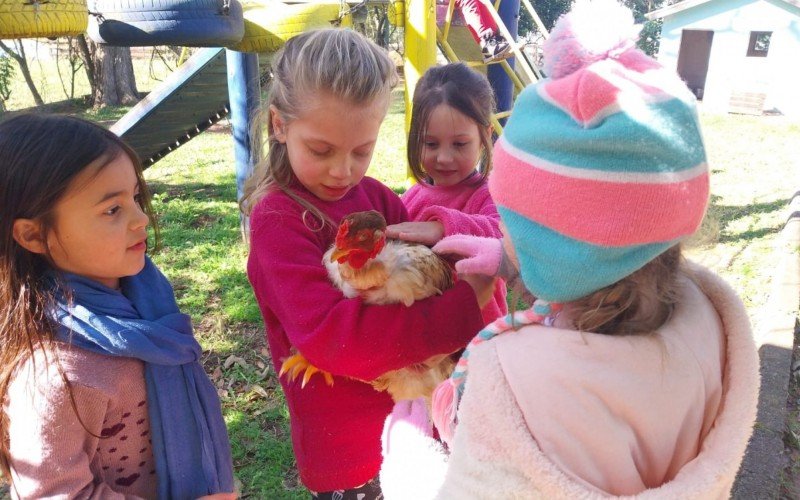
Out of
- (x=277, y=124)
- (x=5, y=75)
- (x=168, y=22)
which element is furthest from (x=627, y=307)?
(x=5, y=75)

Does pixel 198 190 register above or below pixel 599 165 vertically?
below

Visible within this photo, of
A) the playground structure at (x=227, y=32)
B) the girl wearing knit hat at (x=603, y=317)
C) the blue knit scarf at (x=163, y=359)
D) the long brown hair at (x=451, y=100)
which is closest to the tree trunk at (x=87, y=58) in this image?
the playground structure at (x=227, y=32)

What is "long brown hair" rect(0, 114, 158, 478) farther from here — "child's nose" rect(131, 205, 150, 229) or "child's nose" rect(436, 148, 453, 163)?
"child's nose" rect(436, 148, 453, 163)

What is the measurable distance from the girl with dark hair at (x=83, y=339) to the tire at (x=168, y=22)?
247 cm

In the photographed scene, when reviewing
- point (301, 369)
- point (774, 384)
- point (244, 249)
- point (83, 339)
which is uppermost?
point (83, 339)

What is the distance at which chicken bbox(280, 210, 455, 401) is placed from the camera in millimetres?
1442

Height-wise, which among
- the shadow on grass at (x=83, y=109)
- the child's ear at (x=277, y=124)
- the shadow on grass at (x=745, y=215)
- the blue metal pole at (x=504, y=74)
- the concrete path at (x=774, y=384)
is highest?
the child's ear at (x=277, y=124)

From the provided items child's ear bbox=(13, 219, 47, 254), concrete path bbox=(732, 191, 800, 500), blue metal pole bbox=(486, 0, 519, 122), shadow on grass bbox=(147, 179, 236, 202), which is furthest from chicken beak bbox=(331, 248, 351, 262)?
shadow on grass bbox=(147, 179, 236, 202)

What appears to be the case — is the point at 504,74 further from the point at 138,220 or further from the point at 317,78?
the point at 138,220

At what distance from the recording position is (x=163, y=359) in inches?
61.4

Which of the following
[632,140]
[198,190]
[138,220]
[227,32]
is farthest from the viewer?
[198,190]

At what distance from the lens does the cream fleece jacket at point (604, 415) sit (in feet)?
3.18

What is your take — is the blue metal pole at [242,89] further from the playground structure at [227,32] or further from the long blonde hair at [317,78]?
the long blonde hair at [317,78]

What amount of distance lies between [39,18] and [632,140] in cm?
310
